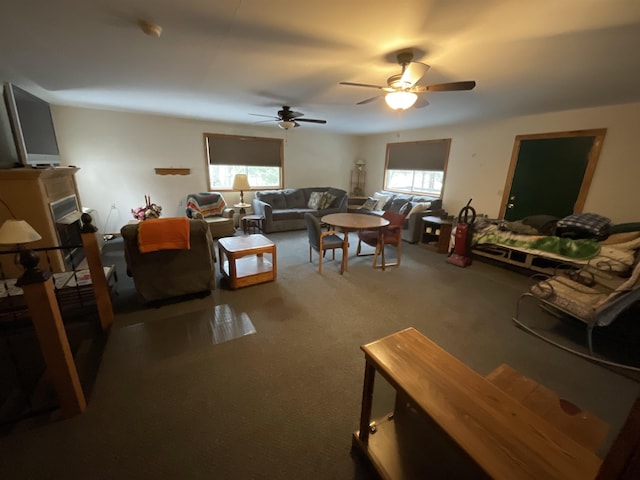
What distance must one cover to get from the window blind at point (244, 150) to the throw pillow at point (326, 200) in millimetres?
1436

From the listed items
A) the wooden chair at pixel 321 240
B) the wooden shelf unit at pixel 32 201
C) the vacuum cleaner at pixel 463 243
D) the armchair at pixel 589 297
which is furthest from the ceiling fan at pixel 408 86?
the wooden shelf unit at pixel 32 201

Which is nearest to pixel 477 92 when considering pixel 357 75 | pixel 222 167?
pixel 357 75

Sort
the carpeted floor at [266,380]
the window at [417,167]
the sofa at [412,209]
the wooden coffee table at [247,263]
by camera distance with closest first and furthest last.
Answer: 1. the carpeted floor at [266,380]
2. the wooden coffee table at [247,263]
3. the sofa at [412,209]
4. the window at [417,167]

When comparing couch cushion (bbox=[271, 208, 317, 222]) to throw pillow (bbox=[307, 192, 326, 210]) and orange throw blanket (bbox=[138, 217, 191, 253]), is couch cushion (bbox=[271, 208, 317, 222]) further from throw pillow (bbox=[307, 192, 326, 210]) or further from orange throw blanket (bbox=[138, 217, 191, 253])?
orange throw blanket (bbox=[138, 217, 191, 253])

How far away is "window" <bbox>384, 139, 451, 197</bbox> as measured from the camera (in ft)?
18.1

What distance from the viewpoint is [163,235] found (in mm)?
2465

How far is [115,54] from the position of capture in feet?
7.17

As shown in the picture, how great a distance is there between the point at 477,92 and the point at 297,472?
3817 millimetres

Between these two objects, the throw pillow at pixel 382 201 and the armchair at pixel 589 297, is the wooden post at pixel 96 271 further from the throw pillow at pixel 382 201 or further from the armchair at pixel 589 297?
the throw pillow at pixel 382 201

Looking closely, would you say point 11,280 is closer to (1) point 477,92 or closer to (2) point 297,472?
(2) point 297,472

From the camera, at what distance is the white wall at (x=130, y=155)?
451cm

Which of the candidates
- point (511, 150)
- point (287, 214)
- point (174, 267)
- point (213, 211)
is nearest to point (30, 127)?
point (174, 267)

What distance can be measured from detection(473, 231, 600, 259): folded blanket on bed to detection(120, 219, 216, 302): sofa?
384 centimetres

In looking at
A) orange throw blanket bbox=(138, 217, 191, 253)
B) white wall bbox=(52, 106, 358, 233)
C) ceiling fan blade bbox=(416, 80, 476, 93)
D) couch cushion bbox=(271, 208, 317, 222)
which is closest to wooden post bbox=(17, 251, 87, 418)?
orange throw blanket bbox=(138, 217, 191, 253)
